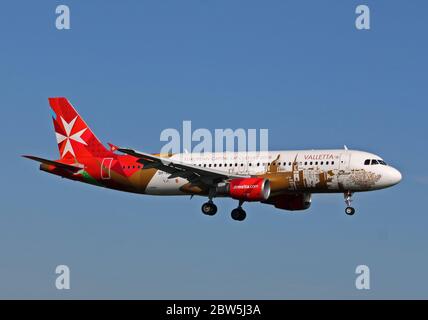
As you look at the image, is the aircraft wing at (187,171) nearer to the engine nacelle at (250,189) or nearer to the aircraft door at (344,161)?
the engine nacelle at (250,189)

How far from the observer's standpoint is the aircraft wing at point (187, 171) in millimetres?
74500

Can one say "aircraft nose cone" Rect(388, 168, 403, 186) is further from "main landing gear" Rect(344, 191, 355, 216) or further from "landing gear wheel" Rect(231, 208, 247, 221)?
"landing gear wheel" Rect(231, 208, 247, 221)

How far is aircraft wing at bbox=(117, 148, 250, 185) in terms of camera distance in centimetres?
7450

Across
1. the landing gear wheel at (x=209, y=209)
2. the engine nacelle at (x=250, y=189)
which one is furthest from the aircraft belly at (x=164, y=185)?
the engine nacelle at (x=250, y=189)

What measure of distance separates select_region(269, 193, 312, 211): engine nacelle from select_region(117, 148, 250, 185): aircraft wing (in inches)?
202

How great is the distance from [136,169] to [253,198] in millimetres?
10939

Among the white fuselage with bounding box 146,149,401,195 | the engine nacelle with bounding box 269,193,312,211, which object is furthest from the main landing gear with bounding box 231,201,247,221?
the white fuselage with bounding box 146,149,401,195

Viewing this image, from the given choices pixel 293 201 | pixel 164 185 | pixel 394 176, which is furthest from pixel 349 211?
pixel 164 185

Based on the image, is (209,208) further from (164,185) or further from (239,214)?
(164,185)

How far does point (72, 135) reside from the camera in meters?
85.9

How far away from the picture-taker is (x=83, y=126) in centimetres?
8662

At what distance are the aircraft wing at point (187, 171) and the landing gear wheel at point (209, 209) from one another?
2147mm
